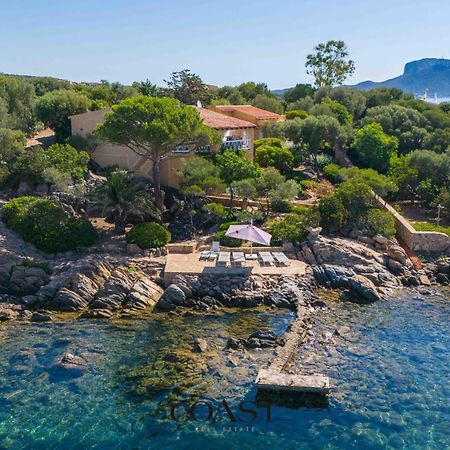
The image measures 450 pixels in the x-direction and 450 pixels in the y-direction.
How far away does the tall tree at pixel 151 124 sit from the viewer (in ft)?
139

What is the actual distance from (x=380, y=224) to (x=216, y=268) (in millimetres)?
13747

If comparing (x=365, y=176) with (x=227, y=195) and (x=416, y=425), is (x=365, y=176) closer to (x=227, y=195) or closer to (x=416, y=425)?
(x=227, y=195)

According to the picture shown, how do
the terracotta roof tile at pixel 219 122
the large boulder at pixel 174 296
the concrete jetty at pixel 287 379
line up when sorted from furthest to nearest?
the terracotta roof tile at pixel 219 122, the large boulder at pixel 174 296, the concrete jetty at pixel 287 379

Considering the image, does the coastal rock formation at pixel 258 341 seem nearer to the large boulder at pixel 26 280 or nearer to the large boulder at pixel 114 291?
the large boulder at pixel 114 291

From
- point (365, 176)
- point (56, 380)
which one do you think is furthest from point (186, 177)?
point (56, 380)

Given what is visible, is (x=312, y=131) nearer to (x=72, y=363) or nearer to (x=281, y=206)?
(x=281, y=206)

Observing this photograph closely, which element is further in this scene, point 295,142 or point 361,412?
point 295,142

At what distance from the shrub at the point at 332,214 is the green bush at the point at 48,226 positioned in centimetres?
1719

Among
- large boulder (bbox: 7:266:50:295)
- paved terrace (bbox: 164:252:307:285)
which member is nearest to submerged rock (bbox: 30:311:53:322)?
large boulder (bbox: 7:266:50:295)

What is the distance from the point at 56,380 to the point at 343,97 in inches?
2653

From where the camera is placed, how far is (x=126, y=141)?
4356cm

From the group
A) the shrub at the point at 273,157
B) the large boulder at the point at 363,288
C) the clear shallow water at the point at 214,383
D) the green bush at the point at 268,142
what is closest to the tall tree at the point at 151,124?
the shrub at the point at 273,157

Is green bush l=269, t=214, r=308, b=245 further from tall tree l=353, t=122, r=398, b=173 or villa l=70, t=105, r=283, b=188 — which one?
tall tree l=353, t=122, r=398, b=173

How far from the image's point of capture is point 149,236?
40.2 meters
